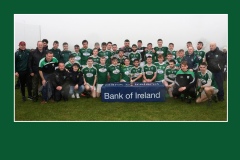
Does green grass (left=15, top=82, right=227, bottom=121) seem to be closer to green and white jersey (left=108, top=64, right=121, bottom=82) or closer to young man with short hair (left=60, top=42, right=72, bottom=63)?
green and white jersey (left=108, top=64, right=121, bottom=82)

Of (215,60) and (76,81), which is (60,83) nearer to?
(76,81)

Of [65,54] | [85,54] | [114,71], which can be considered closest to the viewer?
[114,71]

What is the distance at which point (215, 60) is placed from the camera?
8.61 meters

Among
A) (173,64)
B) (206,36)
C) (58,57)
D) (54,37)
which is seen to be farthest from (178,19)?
(58,57)

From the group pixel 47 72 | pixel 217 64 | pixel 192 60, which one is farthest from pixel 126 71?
pixel 217 64

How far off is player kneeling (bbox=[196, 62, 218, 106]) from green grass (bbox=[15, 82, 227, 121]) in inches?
7.7

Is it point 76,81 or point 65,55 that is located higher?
point 65,55

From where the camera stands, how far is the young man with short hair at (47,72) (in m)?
8.49

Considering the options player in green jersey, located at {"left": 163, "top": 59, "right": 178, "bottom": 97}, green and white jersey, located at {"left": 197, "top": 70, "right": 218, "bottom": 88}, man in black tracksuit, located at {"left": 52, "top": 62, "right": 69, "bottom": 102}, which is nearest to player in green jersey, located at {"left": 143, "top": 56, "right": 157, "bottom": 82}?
player in green jersey, located at {"left": 163, "top": 59, "right": 178, "bottom": 97}

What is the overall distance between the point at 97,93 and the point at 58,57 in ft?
5.17

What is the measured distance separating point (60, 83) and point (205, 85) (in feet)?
12.4

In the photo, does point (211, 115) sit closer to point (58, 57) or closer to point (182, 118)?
point (182, 118)

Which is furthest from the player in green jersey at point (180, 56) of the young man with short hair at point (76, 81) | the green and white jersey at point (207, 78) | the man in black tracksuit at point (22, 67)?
the man in black tracksuit at point (22, 67)

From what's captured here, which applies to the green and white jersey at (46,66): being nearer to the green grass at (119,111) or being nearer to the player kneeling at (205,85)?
the green grass at (119,111)
